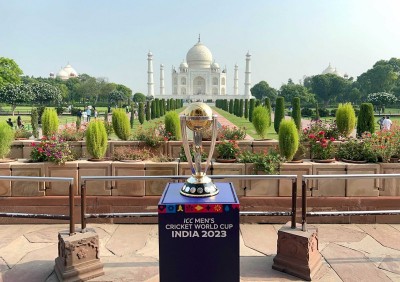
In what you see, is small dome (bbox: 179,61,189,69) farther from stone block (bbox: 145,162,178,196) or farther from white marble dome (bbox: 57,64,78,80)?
stone block (bbox: 145,162,178,196)

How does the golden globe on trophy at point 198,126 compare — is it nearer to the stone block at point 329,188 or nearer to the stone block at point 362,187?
the stone block at point 329,188

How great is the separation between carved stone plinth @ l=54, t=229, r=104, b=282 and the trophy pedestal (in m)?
0.96

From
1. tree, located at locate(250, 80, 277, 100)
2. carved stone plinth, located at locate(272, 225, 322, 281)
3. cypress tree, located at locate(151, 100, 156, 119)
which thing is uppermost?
tree, located at locate(250, 80, 277, 100)

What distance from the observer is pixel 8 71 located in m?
46.6

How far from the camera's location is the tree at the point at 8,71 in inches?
1817

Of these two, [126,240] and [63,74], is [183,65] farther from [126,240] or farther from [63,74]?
[126,240]

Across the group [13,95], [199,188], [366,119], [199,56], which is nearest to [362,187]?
[199,188]

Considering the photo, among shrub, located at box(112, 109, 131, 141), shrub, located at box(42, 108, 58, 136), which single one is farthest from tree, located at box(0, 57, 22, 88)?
shrub, located at box(112, 109, 131, 141)

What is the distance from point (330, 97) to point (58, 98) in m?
44.7

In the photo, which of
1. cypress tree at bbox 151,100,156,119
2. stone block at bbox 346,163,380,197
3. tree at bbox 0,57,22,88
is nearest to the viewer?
stone block at bbox 346,163,380,197

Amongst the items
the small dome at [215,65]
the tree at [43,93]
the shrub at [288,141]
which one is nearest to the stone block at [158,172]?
the shrub at [288,141]

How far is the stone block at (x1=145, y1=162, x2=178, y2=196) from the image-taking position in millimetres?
5012

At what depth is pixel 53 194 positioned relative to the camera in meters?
5.05

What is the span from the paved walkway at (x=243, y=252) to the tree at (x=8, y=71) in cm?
4656
